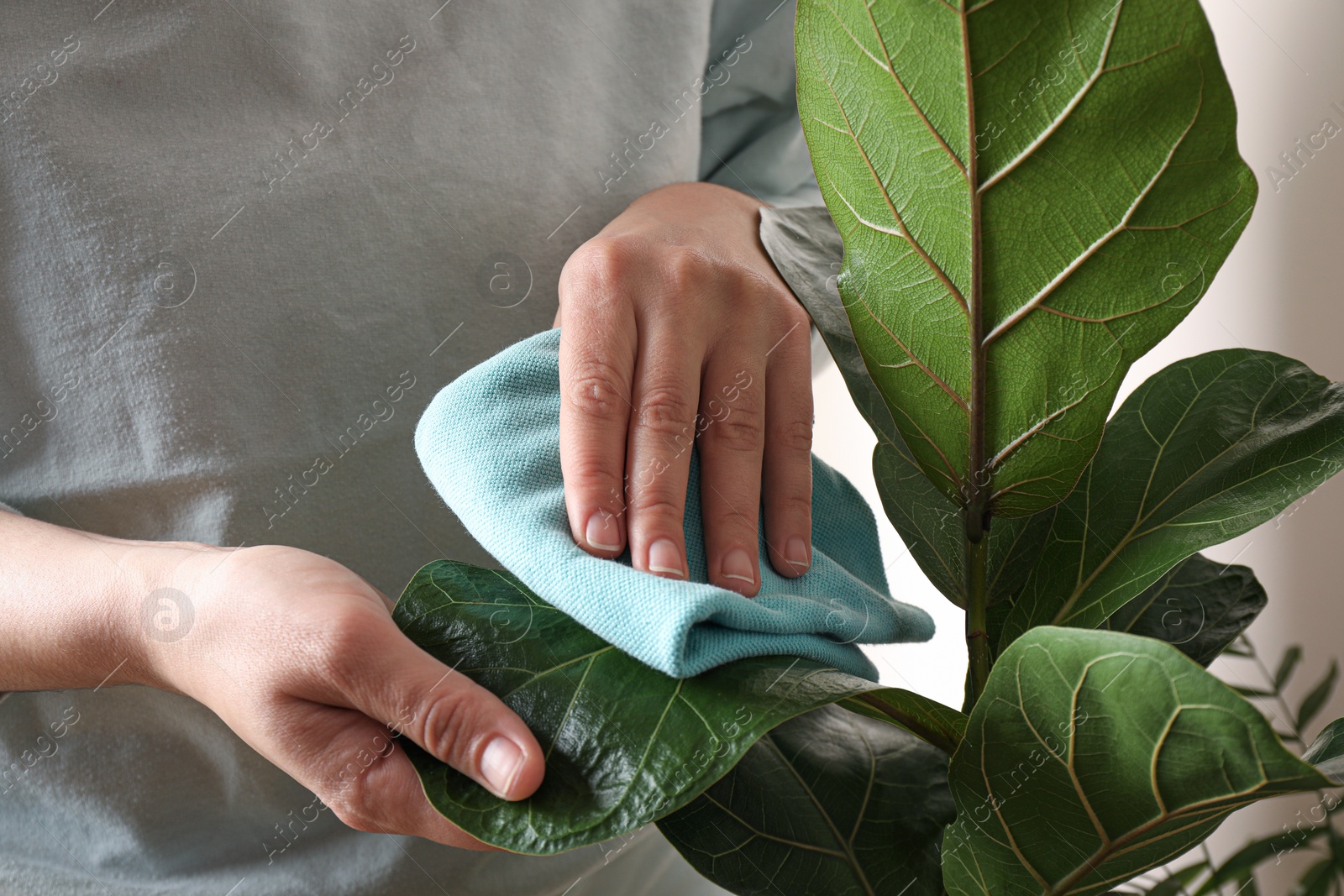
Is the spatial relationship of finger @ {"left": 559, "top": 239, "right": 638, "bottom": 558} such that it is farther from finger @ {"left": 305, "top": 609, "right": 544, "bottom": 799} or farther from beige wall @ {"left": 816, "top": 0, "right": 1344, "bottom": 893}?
beige wall @ {"left": 816, "top": 0, "right": 1344, "bottom": 893}

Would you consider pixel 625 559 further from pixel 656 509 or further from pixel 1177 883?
pixel 1177 883

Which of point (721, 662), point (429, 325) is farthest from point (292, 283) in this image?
point (721, 662)

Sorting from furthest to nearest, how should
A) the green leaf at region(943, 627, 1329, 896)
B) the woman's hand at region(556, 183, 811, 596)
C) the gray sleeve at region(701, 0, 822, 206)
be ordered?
the gray sleeve at region(701, 0, 822, 206), the woman's hand at region(556, 183, 811, 596), the green leaf at region(943, 627, 1329, 896)

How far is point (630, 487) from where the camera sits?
1.11 feet

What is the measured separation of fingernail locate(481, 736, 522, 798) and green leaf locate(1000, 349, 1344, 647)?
0.74 ft

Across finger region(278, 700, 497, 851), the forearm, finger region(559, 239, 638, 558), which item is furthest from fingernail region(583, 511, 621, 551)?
the forearm

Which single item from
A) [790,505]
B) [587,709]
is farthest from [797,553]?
[587,709]

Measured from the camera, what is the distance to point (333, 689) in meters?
0.31

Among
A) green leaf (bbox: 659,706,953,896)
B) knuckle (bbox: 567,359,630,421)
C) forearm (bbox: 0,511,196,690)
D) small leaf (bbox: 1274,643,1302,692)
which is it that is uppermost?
knuckle (bbox: 567,359,630,421)

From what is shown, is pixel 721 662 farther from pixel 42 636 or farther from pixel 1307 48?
pixel 1307 48

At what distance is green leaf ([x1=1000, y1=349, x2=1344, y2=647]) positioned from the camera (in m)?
0.32

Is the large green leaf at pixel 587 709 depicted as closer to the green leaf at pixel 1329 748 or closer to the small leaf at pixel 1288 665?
the green leaf at pixel 1329 748

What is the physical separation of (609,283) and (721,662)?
0.17m

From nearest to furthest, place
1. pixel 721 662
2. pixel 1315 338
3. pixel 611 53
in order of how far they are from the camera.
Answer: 1. pixel 721 662
2. pixel 1315 338
3. pixel 611 53
